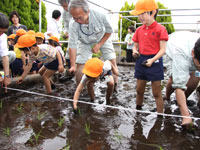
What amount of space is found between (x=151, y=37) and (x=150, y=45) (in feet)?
0.35

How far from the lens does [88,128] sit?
2.40m

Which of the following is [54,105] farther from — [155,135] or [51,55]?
[155,135]

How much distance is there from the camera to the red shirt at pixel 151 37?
2.75m

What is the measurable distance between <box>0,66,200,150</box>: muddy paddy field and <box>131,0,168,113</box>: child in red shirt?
51 centimetres

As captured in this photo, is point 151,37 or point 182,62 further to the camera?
point 151,37

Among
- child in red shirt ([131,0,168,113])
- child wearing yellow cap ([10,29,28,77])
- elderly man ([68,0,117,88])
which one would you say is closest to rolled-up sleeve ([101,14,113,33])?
elderly man ([68,0,117,88])

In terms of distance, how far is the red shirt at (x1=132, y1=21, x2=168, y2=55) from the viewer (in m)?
2.75

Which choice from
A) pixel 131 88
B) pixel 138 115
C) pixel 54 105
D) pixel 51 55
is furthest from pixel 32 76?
pixel 138 115

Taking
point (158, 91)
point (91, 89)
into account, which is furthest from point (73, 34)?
point (158, 91)

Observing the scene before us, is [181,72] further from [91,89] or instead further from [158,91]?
[91,89]

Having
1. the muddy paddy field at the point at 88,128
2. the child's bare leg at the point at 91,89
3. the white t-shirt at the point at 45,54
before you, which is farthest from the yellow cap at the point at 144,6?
the white t-shirt at the point at 45,54

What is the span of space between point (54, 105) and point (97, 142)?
59.5 inches

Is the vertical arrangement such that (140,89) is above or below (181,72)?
below

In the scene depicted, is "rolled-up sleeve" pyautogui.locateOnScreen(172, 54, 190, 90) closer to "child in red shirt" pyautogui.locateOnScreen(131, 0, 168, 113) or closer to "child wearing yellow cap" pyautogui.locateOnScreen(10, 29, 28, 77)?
"child in red shirt" pyautogui.locateOnScreen(131, 0, 168, 113)
